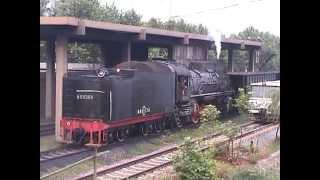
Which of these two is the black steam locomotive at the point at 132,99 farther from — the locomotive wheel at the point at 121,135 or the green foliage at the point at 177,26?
the green foliage at the point at 177,26

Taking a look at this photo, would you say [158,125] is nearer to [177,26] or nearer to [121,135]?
[121,135]

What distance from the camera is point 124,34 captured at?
331 cm

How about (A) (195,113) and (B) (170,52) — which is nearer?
(B) (170,52)

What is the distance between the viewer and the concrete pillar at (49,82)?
2.57 meters

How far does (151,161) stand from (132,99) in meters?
1.10

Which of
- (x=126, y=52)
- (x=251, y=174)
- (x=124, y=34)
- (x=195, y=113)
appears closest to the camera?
(x=251, y=174)

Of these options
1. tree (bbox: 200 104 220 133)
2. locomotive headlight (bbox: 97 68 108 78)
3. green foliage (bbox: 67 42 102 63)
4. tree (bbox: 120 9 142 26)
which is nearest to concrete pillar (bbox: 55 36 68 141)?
green foliage (bbox: 67 42 102 63)

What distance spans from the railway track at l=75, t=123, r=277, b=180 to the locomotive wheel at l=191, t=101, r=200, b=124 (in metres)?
0.35

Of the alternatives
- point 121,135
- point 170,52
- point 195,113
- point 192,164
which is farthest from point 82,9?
point 195,113
